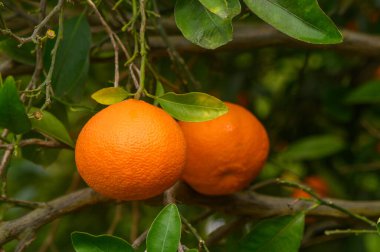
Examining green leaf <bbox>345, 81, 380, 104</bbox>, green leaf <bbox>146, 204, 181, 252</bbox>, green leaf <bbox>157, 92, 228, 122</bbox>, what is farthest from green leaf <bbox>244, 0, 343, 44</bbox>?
green leaf <bbox>345, 81, 380, 104</bbox>

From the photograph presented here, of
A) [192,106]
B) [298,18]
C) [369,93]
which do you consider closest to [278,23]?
[298,18]

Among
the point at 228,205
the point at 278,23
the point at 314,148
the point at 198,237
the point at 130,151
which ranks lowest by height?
the point at 314,148

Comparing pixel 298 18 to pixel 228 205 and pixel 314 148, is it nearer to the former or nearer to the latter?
pixel 228 205

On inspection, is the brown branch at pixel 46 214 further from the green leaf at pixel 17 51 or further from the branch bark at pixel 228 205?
the green leaf at pixel 17 51

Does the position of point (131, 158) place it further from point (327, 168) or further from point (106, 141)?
point (327, 168)

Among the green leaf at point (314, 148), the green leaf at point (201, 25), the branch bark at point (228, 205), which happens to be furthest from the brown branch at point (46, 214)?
the green leaf at point (314, 148)

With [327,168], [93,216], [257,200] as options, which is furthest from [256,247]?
[93,216]
